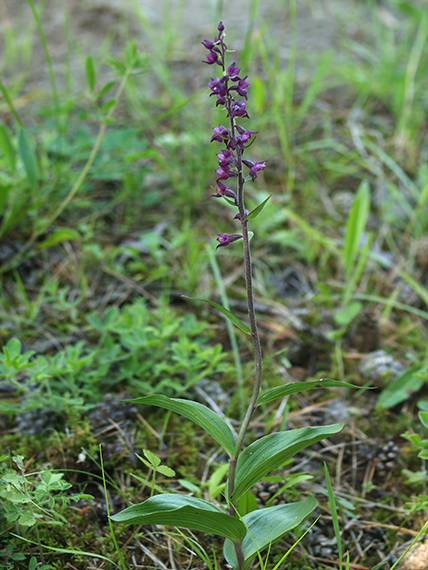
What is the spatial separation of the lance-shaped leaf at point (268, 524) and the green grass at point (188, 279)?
104 millimetres

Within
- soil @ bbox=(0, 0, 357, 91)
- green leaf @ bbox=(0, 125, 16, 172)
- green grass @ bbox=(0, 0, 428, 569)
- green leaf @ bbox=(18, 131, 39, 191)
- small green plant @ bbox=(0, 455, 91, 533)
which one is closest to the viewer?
small green plant @ bbox=(0, 455, 91, 533)

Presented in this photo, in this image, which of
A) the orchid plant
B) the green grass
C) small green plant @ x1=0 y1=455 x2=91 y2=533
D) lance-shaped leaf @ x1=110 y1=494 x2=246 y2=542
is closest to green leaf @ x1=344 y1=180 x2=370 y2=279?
the green grass

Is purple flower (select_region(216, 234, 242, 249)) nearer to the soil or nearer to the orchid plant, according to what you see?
the orchid plant

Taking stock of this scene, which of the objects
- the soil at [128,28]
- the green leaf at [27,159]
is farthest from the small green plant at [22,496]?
the soil at [128,28]

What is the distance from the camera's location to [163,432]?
6.10 ft

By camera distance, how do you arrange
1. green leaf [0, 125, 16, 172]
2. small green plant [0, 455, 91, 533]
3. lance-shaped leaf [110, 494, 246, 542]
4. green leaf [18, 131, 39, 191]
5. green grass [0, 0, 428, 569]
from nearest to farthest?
lance-shaped leaf [110, 494, 246, 542]
small green plant [0, 455, 91, 533]
green grass [0, 0, 428, 569]
green leaf [18, 131, 39, 191]
green leaf [0, 125, 16, 172]

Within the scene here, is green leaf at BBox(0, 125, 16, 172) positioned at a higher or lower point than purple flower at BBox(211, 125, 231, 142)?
lower

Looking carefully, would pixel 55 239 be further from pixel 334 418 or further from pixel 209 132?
pixel 334 418

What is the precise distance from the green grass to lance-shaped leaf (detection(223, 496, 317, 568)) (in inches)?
4.1

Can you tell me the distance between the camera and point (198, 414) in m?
1.33

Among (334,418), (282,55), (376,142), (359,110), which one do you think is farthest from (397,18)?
(334,418)

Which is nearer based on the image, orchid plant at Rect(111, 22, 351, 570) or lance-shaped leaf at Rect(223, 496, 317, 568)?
orchid plant at Rect(111, 22, 351, 570)

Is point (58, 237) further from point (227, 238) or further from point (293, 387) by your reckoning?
point (293, 387)

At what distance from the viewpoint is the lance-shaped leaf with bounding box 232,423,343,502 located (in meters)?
1.29
